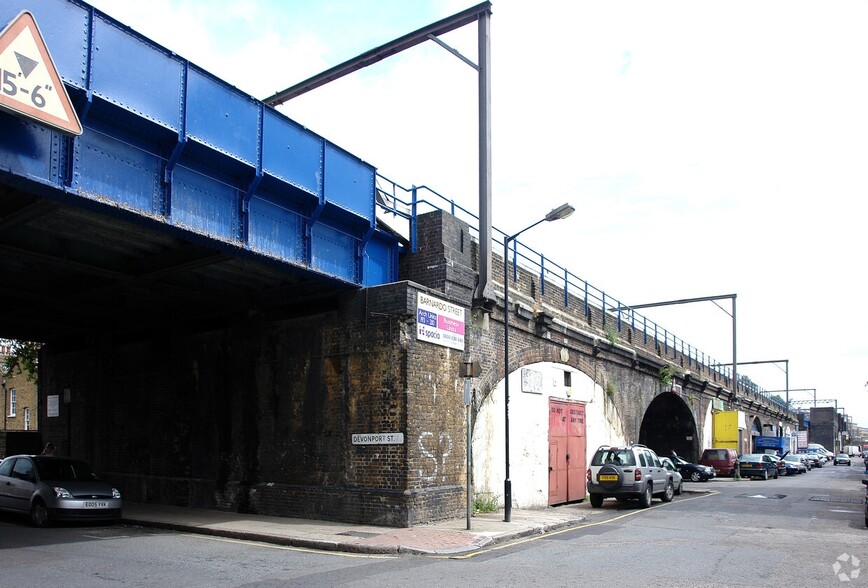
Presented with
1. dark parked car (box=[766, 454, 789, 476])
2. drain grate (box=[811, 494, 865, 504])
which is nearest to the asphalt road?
drain grate (box=[811, 494, 865, 504])

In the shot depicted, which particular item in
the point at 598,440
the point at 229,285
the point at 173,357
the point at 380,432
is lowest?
the point at 598,440

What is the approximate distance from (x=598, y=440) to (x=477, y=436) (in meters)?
9.40

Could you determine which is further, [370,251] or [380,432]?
[370,251]

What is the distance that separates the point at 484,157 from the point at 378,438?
745 centimetres

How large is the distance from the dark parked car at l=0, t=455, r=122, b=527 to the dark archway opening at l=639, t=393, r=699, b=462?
32.2 m

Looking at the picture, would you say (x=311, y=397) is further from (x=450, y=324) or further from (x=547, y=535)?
(x=547, y=535)

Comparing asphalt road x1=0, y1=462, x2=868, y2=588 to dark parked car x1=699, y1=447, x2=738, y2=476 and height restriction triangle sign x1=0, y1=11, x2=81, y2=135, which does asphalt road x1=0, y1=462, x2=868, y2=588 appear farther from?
dark parked car x1=699, y1=447, x2=738, y2=476

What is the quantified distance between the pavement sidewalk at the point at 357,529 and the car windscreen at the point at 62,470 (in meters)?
1.36

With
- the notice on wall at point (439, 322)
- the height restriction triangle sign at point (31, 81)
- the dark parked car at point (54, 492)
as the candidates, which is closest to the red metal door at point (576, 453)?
the notice on wall at point (439, 322)

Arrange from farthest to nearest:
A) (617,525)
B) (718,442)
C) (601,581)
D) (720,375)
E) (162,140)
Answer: (720,375) → (718,442) → (617,525) → (162,140) → (601,581)

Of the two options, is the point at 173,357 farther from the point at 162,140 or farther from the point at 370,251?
the point at 162,140

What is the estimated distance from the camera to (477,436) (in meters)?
18.4

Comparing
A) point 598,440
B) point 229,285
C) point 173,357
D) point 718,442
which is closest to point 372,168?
point 229,285

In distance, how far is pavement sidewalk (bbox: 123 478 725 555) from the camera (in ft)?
42.1
